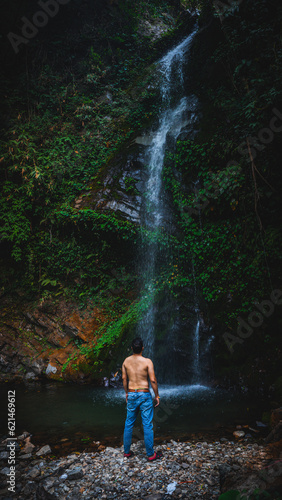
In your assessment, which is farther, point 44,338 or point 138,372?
point 44,338

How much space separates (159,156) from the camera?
9586 millimetres

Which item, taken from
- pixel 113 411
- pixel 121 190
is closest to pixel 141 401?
pixel 113 411

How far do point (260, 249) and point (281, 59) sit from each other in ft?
14.2

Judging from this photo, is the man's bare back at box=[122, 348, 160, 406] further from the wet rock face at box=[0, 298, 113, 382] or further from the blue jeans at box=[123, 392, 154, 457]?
the wet rock face at box=[0, 298, 113, 382]

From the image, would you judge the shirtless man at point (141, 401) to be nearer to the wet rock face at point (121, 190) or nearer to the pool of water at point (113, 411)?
the pool of water at point (113, 411)

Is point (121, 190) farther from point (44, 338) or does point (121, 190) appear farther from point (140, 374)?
point (140, 374)

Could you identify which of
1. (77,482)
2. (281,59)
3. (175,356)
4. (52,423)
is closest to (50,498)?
(77,482)

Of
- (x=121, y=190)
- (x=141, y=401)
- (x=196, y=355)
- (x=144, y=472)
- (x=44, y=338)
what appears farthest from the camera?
(x=121, y=190)

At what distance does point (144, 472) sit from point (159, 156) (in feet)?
29.7

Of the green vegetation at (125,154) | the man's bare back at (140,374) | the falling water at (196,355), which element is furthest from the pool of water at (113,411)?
the man's bare back at (140,374)

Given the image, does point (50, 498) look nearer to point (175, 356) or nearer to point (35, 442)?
point (35, 442)

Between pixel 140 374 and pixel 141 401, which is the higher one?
pixel 140 374

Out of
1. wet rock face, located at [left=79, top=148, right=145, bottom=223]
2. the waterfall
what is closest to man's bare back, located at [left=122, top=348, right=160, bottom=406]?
the waterfall

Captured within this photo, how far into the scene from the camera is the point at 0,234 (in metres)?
8.66
